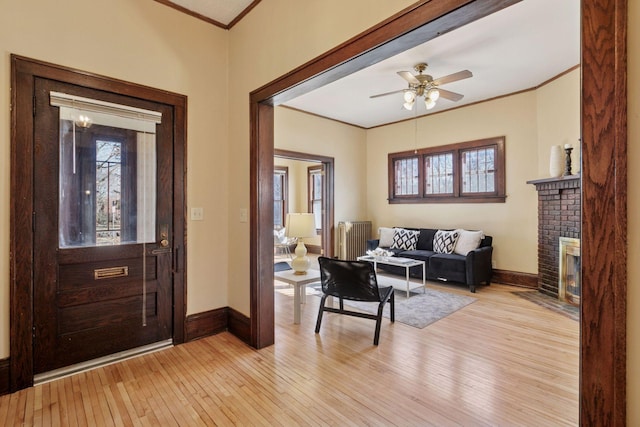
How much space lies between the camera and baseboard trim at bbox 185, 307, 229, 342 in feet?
9.78

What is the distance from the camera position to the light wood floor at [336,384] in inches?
75.4

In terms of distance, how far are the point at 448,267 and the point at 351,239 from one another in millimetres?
2202

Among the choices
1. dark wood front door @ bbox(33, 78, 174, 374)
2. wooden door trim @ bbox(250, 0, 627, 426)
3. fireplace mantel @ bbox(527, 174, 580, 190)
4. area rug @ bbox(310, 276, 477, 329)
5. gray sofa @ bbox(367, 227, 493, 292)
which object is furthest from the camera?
gray sofa @ bbox(367, 227, 493, 292)

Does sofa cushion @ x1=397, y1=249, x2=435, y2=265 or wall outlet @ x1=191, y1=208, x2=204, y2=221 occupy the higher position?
wall outlet @ x1=191, y1=208, x2=204, y2=221

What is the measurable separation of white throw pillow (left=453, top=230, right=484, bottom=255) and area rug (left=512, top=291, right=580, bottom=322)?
0.88 m

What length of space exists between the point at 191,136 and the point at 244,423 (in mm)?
2372

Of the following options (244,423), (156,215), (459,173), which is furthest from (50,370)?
(459,173)

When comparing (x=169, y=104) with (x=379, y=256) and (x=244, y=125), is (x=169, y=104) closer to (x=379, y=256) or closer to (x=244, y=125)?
(x=244, y=125)

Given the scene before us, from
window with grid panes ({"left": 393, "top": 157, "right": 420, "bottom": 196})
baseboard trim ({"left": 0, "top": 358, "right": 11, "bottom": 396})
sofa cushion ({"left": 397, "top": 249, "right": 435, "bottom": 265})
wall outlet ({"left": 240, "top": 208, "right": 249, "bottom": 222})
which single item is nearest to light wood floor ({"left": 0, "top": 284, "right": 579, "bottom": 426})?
baseboard trim ({"left": 0, "top": 358, "right": 11, "bottom": 396})

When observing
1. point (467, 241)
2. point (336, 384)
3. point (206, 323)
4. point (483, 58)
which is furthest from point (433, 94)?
point (206, 323)

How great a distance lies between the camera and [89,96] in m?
2.49

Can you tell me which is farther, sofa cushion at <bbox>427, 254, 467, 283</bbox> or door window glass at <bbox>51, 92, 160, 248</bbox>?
sofa cushion at <bbox>427, 254, 467, 283</bbox>

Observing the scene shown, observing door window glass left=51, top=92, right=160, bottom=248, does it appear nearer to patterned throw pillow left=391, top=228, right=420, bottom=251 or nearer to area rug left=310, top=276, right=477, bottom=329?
area rug left=310, top=276, right=477, bottom=329

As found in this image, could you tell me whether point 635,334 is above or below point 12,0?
below
